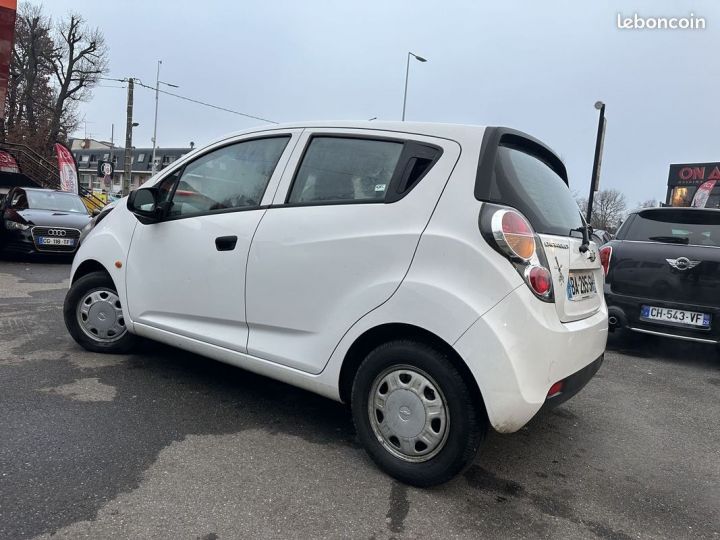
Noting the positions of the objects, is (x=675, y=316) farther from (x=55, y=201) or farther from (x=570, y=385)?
(x=55, y=201)

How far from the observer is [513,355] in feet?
6.96

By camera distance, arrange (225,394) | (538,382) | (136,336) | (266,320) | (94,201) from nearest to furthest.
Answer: (538,382) → (266,320) → (225,394) → (136,336) → (94,201)

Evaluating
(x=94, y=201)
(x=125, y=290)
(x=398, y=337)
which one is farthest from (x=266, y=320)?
(x=94, y=201)

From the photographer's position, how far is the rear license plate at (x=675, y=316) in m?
4.86

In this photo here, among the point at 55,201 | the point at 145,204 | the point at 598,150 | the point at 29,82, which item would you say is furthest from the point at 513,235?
the point at 29,82

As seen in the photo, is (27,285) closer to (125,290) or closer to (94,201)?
(125,290)

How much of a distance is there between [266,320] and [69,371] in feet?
5.82

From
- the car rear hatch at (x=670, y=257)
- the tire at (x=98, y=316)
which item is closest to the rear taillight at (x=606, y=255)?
the car rear hatch at (x=670, y=257)

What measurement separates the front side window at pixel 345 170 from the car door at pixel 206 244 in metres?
0.19

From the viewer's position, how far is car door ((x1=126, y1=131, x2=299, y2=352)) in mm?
2980

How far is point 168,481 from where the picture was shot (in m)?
2.34

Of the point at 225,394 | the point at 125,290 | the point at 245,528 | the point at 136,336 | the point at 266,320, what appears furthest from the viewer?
the point at 136,336

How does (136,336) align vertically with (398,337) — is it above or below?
below

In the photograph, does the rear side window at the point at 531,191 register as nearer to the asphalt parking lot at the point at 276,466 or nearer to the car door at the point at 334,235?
the car door at the point at 334,235
